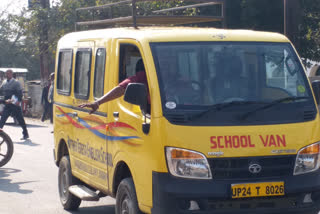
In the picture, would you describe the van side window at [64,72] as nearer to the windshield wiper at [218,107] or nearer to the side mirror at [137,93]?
the side mirror at [137,93]

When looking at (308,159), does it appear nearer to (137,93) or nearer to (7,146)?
(137,93)

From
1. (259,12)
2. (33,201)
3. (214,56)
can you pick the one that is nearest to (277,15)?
(259,12)

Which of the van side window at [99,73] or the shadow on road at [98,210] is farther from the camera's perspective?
the shadow on road at [98,210]

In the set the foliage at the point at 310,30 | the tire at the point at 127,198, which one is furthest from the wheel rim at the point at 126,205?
the foliage at the point at 310,30

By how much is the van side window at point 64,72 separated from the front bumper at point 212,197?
3.27m

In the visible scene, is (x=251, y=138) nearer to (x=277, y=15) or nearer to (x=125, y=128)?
(x=125, y=128)

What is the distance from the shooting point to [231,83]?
6301mm

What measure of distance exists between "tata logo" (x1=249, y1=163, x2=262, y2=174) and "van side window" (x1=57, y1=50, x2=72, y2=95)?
11.3ft

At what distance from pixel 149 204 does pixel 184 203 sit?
1.12 ft

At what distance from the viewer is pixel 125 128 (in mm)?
6605

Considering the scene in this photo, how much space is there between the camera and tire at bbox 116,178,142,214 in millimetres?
Result: 6277

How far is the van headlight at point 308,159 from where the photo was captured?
6017mm

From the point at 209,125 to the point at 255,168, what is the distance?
520mm

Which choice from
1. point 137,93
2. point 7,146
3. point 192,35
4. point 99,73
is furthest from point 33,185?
point 137,93
